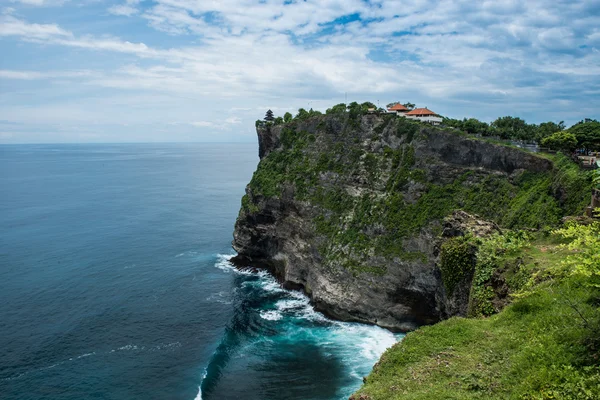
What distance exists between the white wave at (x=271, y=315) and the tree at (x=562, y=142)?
4208 centimetres

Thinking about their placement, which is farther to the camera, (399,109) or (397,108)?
(397,108)

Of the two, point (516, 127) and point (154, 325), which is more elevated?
point (516, 127)

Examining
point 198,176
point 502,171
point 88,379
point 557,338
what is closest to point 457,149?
point 502,171

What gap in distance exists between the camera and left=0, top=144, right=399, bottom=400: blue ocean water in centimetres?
4072

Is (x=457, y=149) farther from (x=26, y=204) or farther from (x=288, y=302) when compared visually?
(x=26, y=204)

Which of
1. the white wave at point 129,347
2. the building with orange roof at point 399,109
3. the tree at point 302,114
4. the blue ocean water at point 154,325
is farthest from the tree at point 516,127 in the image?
the white wave at point 129,347

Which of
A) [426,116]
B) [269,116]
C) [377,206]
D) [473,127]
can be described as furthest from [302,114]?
[473,127]

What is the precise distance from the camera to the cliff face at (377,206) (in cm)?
5091

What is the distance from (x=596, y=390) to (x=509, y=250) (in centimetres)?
1812

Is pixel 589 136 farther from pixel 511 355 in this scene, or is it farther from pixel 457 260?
pixel 511 355

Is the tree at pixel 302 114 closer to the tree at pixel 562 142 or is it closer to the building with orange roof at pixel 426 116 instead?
the building with orange roof at pixel 426 116

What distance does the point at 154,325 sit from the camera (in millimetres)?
51781

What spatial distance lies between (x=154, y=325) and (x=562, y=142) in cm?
5627

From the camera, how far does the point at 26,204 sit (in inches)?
4577
